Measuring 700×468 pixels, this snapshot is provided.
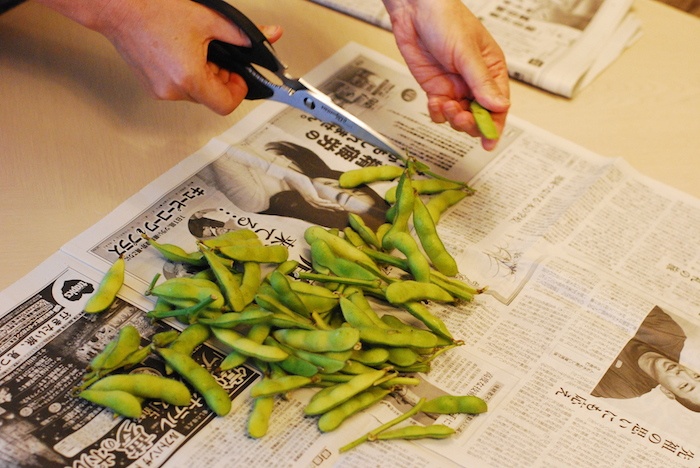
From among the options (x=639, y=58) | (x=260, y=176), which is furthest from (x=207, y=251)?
(x=639, y=58)

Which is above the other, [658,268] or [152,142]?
[152,142]

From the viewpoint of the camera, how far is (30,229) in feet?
3.26

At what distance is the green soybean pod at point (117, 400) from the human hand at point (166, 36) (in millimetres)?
397

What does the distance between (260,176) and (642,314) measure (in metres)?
0.55

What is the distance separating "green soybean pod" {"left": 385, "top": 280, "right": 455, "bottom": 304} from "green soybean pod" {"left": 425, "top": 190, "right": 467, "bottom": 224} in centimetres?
15

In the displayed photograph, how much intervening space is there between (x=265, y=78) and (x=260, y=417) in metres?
0.47

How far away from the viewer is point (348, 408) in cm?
82

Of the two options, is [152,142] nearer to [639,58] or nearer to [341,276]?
[341,276]

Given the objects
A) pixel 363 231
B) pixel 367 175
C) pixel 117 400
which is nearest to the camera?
pixel 117 400

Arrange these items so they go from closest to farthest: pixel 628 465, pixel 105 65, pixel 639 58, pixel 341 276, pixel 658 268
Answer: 1. pixel 628 465
2. pixel 341 276
3. pixel 658 268
4. pixel 105 65
5. pixel 639 58

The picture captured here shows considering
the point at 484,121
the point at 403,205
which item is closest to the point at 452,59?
the point at 484,121

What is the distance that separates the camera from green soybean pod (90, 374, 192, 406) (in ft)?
2.65

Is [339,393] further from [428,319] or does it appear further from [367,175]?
[367,175]

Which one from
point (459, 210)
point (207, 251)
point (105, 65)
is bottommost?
point (459, 210)
